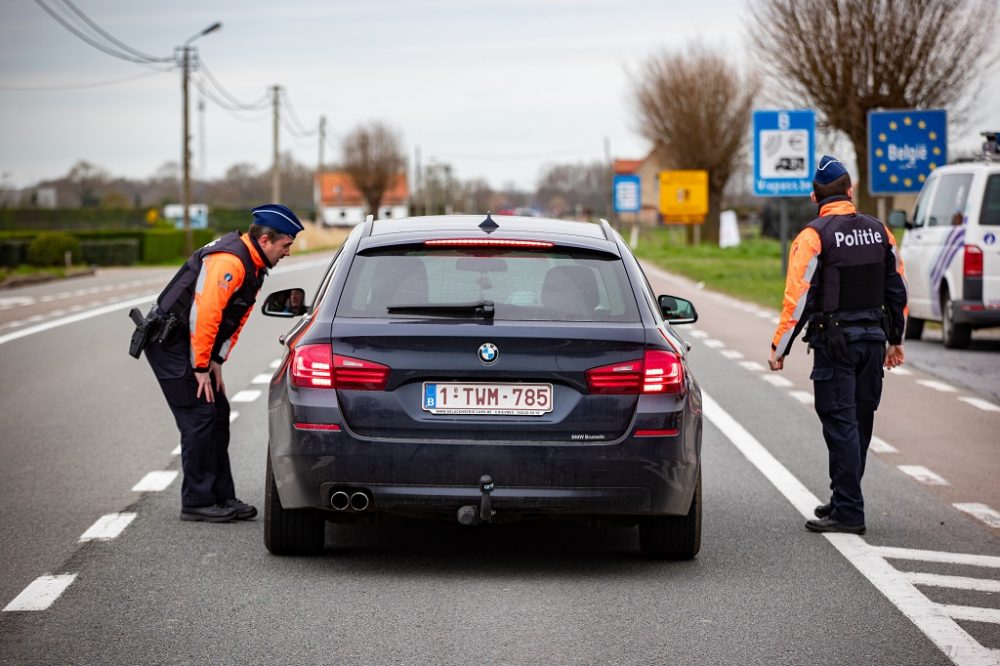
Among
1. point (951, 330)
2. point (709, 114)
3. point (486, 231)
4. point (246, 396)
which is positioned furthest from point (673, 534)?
point (709, 114)

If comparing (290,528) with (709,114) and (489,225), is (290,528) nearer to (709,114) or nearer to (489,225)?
(489,225)

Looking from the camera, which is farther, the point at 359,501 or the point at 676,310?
the point at 676,310

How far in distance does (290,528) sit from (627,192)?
69310mm

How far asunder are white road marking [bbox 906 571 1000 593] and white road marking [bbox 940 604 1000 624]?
0.35 meters

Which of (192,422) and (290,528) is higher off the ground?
(192,422)

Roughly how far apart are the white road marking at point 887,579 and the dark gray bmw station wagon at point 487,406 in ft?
2.98

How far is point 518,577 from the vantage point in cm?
663

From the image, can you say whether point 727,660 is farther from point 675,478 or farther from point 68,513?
point 68,513

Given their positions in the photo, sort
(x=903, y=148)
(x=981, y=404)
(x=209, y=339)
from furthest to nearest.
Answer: (x=903, y=148) → (x=981, y=404) → (x=209, y=339)

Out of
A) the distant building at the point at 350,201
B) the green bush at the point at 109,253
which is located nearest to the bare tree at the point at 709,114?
the green bush at the point at 109,253

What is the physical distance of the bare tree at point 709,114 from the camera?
73.5 m

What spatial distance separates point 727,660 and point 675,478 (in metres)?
1.23

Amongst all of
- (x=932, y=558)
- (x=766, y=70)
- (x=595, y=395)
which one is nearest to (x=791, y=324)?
(x=932, y=558)

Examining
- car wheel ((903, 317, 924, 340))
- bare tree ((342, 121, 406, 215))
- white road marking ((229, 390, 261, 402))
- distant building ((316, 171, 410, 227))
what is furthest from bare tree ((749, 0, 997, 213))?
bare tree ((342, 121, 406, 215))
